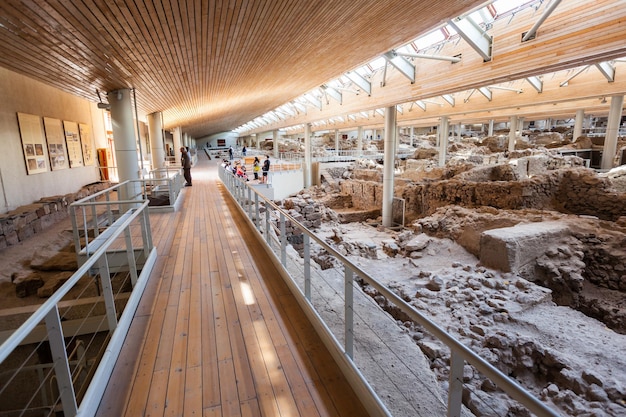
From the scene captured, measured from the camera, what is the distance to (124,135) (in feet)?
32.4

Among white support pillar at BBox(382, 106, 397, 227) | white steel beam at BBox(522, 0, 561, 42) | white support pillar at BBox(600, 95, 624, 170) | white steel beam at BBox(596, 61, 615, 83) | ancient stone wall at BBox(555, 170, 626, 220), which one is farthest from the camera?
white support pillar at BBox(600, 95, 624, 170)

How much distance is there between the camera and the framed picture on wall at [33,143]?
33.5 ft

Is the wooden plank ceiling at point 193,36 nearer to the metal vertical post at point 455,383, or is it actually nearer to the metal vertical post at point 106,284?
the metal vertical post at point 106,284

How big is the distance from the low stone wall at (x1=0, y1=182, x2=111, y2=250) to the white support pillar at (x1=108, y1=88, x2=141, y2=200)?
7.87 ft

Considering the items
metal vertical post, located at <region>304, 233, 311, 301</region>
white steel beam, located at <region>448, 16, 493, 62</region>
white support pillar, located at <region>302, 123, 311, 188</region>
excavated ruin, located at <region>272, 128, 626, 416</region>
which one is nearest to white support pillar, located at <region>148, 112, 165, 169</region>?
excavated ruin, located at <region>272, 128, 626, 416</region>

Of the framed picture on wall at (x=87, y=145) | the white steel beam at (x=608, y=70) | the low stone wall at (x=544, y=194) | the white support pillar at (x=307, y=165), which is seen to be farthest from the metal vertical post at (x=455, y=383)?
the white support pillar at (x=307, y=165)

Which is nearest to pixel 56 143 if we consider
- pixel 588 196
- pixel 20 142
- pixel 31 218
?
pixel 20 142

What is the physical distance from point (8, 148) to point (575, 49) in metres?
14.5

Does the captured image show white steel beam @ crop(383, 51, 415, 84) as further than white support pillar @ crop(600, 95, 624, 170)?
No

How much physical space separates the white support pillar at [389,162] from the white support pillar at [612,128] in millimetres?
11041

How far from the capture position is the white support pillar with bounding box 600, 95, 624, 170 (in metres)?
17.0

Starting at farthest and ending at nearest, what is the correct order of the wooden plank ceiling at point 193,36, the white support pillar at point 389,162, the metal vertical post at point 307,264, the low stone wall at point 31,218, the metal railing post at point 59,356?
the white support pillar at point 389,162
the low stone wall at point 31,218
the wooden plank ceiling at point 193,36
the metal vertical post at point 307,264
the metal railing post at point 59,356

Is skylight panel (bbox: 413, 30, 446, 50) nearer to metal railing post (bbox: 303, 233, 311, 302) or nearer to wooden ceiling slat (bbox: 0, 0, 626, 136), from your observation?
wooden ceiling slat (bbox: 0, 0, 626, 136)

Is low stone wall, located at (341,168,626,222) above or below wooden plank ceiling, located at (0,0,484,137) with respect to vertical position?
below
